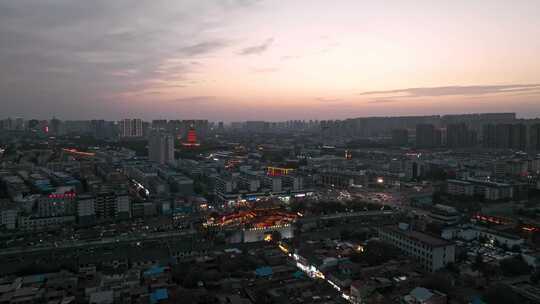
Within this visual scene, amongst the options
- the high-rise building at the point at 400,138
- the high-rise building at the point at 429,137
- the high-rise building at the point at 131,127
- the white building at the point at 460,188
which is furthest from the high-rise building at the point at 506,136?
the high-rise building at the point at 131,127

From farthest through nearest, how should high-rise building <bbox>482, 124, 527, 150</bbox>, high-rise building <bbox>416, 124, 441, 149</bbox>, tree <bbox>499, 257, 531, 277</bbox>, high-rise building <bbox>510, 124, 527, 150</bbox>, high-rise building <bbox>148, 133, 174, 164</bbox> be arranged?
high-rise building <bbox>416, 124, 441, 149</bbox> < high-rise building <bbox>482, 124, 527, 150</bbox> < high-rise building <bbox>510, 124, 527, 150</bbox> < high-rise building <bbox>148, 133, 174, 164</bbox> < tree <bbox>499, 257, 531, 277</bbox>

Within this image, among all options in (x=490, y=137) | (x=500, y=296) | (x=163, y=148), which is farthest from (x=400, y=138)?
(x=500, y=296)

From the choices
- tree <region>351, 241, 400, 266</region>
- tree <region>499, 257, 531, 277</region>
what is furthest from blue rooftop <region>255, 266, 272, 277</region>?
tree <region>499, 257, 531, 277</region>

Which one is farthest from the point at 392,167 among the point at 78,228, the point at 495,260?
the point at 78,228

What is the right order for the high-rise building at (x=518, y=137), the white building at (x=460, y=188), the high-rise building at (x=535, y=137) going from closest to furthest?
the white building at (x=460, y=188) → the high-rise building at (x=535, y=137) → the high-rise building at (x=518, y=137)

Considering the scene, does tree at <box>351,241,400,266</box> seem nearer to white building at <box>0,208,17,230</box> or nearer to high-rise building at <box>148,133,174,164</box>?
white building at <box>0,208,17,230</box>

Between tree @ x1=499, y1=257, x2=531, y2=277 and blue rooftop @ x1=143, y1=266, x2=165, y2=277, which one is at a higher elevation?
blue rooftop @ x1=143, y1=266, x2=165, y2=277

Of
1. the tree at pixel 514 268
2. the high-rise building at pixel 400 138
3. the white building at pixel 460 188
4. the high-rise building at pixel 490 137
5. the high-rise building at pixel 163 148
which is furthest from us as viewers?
the high-rise building at pixel 400 138

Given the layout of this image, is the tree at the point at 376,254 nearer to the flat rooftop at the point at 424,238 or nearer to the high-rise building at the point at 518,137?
the flat rooftop at the point at 424,238

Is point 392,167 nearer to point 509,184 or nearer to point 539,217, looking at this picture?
point 509,184
